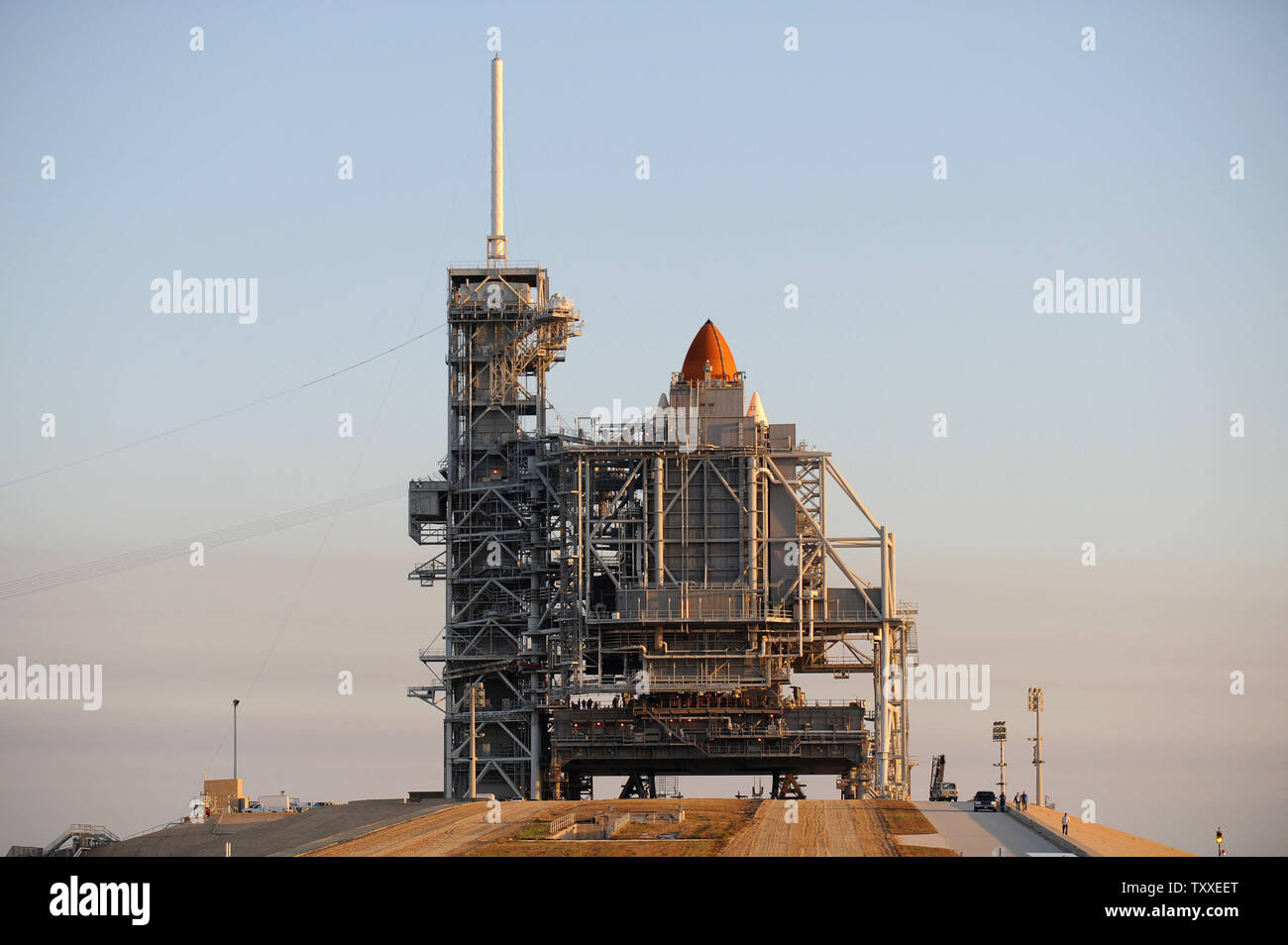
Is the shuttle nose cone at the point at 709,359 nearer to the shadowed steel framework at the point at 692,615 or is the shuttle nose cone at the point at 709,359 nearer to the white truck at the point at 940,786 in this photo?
the shadowed steel framework at the point at 692,615

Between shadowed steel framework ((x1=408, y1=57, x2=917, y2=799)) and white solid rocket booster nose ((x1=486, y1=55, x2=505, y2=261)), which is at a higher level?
white solid rocket booster nose ((x1=486, y1=55, x2=505, y2=261))

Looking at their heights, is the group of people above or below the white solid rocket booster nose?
below

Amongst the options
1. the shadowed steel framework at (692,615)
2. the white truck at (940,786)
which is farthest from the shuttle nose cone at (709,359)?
the white truck at (940,786)

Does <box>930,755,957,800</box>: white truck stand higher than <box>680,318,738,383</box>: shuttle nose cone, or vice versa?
<box>680,318,738,383</box>: shuttle nose cone

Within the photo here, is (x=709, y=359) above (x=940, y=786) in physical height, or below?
above

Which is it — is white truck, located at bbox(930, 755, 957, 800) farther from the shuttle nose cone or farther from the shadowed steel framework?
the shuttle nose cone

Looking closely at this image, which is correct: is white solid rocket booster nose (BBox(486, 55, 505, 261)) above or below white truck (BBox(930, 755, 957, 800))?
above

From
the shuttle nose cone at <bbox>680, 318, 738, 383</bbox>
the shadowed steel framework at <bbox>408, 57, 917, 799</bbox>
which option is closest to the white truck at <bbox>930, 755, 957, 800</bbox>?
the shadowed steel framework at <bbox>408, 57, 917, 799</bbox>
